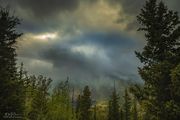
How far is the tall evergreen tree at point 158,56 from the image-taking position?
88.3 feet

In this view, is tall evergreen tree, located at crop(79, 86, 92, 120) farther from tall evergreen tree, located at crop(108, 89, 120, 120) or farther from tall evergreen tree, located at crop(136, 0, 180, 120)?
tall evergreen tree, located at crop(136, 0, 180, 120)

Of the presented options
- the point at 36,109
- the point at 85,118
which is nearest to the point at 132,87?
the point at 36,109

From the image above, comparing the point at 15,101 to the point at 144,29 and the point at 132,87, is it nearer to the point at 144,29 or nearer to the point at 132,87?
the point at 132,87

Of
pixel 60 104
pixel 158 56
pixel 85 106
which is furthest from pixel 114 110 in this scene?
pixel 158 56

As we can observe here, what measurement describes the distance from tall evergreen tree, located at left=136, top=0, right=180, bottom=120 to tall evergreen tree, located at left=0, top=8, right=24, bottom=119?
12.3 meters

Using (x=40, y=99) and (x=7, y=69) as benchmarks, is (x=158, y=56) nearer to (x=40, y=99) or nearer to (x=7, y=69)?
(x=7, y=69)

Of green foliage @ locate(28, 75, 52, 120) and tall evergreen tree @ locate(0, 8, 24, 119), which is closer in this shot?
tall evergreen tree @ locate(0, 8, 24, 119)

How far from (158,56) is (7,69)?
14.6 metres

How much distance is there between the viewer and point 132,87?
94.5ft

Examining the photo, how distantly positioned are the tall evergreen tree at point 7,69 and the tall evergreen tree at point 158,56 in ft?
40.5

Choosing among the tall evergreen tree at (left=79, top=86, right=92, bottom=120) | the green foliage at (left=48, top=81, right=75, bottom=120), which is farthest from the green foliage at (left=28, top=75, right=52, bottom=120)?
the tall evergreen tree at (left=79, top=86, right=92, bottom=120)

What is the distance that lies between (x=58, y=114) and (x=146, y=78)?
3593cm

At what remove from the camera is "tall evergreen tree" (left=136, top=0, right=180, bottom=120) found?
26.9m

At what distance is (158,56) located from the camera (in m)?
28.4
